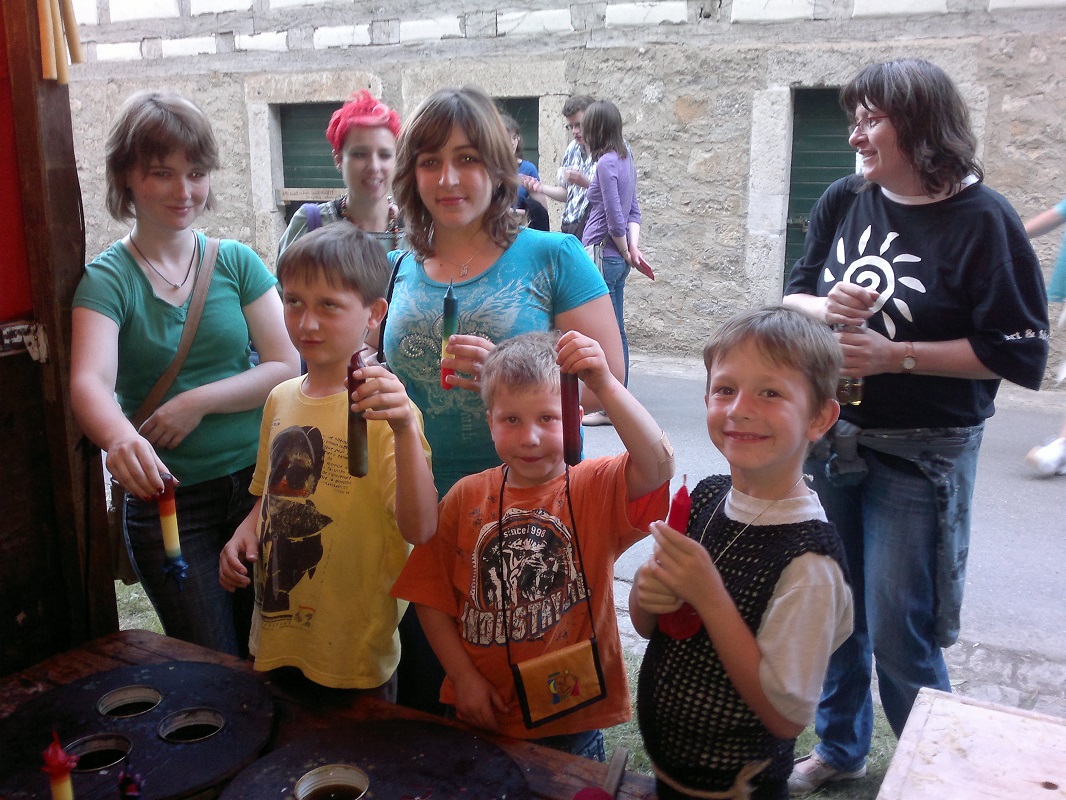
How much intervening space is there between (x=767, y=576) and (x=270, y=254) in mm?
8262

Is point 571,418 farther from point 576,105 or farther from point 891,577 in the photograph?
point 576,105

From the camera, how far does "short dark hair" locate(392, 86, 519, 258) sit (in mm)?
1740

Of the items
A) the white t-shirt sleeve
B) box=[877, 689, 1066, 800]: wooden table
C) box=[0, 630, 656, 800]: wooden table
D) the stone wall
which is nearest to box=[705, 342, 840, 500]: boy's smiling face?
the white t-shirt sleeve

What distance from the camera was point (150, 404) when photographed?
80.1 inches

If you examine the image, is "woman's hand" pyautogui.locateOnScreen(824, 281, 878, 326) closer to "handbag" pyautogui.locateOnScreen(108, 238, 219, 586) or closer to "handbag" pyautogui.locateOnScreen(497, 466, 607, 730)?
"handbag" pyautogui.locateOnScreen(497, 466, 607, 730)

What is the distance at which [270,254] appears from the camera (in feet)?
29.0

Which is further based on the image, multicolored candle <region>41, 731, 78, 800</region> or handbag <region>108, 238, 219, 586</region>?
handbag <region>108, 238, 219, 586</region>

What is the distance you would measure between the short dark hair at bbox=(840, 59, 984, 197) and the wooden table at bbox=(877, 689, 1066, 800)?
43.0 inches

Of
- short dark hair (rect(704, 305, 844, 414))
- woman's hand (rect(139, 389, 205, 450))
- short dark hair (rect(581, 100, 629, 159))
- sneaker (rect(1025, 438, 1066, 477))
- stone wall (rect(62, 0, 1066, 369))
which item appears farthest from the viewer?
stone wall (rect(62, 0, 1066, 369))

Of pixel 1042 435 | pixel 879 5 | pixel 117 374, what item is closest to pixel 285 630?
pixel 117 374

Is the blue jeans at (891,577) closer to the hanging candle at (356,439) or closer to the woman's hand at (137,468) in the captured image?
the hanging candle at (356,439)

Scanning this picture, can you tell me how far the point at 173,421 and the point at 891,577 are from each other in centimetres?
158

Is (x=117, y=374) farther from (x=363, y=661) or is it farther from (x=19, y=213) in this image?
(x=363, y=661)

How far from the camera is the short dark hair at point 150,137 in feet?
6.43
